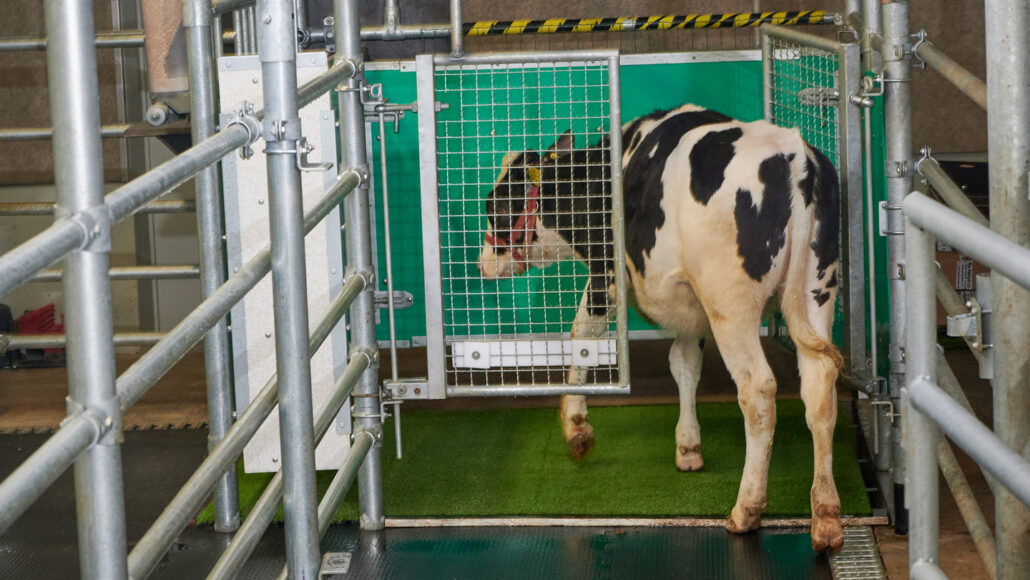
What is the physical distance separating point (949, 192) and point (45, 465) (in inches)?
93.2

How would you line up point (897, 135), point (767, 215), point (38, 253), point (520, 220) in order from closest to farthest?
point (38, 253)
point (897, 135)
point (767, 215)
point (520, 220)

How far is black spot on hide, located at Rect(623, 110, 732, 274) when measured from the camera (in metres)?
4.12

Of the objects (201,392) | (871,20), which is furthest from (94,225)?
(201,392)

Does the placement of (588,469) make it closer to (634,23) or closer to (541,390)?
(541,390)

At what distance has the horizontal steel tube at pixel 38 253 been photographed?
4.54ft

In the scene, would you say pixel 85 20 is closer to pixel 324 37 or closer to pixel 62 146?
pixel 62 146

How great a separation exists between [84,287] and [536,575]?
7.60ft

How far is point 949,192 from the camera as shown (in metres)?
3.02

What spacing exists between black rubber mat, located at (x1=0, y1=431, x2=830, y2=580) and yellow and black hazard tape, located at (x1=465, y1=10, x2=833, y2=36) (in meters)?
2.24

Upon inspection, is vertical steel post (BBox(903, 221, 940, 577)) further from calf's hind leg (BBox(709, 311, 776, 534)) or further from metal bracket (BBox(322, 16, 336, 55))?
metal bracket (BBox(322, 16, 336, 55))

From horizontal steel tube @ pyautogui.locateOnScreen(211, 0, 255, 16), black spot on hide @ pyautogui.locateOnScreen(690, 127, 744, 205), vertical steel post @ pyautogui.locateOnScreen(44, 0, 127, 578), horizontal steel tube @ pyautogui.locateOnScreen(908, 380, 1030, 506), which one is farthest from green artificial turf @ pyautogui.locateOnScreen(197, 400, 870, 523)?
vertical steel post @ pyautogui.locateOnScreen(44, 0, 127, 578)

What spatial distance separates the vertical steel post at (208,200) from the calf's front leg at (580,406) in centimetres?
141

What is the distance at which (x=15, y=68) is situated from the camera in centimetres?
761

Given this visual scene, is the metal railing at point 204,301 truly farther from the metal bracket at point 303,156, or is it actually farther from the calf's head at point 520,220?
the calf's head at point 520,220
